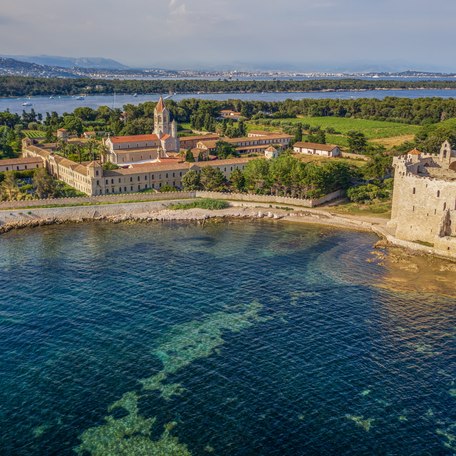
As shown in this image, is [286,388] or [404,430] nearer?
[404,430]

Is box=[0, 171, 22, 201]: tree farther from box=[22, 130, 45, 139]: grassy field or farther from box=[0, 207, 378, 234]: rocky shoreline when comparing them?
box=[22, 130, 45, 139]: grassy field

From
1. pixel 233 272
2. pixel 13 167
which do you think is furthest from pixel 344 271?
pixel 13 167

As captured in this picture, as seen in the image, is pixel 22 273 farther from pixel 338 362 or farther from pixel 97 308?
pixel 338 362

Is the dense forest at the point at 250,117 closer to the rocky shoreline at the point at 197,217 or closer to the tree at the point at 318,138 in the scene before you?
the tree at the point at 318,138

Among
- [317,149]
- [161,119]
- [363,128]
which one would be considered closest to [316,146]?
[317,149]

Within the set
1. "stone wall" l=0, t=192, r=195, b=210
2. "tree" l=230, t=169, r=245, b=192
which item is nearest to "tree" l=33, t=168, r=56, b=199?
"stone wall" l=0, t=192, r=195, b=210

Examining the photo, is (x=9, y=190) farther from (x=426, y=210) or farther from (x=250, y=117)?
(x=250, y=117)
